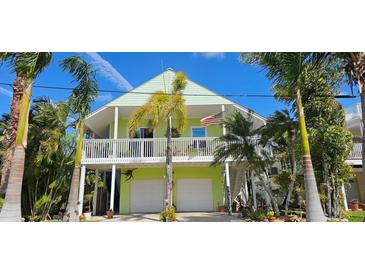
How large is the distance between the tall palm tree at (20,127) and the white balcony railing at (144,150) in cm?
563

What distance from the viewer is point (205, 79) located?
14.2 metres

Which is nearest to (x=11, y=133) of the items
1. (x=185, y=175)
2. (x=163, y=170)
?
(x=163, y=170)

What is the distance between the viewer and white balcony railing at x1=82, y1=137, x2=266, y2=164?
12.1 m

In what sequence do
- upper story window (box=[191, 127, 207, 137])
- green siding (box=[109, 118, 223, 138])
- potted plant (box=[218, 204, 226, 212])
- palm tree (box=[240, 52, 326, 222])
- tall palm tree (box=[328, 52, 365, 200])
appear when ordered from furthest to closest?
1. upper story window (box=[191, 127, 207, 137])
2. green siding (box=[109, 118, 223, 138])
3. potted plant (box=[218, 204, 226, 212])
4. tall palm tree (box=[328, 52, 365, 200])
5. palm tree (box=[240, 52, 326, 222])

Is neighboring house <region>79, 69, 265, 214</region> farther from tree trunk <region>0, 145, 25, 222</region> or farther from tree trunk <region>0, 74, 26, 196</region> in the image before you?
tree trunk <region>0, 145, 25, 222</region>

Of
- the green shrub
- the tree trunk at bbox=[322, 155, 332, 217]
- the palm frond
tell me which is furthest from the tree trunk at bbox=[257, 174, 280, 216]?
the palm frond

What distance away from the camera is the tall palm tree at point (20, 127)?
5.95 m

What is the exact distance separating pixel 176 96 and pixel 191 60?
6.54 ft

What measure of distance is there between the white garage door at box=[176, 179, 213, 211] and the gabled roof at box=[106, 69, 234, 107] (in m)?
4.74

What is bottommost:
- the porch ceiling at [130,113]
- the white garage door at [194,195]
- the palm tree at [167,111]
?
the white garage door at [194,195]

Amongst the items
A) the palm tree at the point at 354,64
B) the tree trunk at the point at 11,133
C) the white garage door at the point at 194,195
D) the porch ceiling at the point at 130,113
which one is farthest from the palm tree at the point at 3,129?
the palm tree at the point at 354,64

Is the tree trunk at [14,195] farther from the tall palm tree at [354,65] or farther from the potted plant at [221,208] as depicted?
the potted plant at [221,208]
